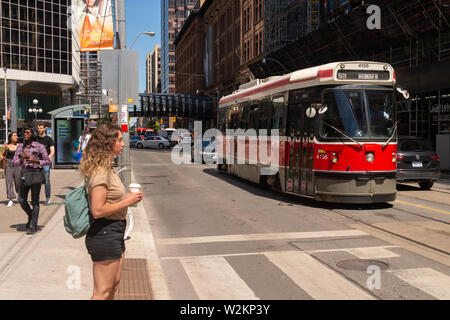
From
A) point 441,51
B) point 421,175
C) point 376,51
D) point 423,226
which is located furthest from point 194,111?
point 423,226

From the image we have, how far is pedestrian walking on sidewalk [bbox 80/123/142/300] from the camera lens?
3.79 meters

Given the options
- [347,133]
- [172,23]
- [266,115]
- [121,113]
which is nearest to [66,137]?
[266,115]

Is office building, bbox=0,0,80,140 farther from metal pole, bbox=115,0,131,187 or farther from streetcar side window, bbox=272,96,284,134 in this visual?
streetcar side window, bbox=272,96,284,134

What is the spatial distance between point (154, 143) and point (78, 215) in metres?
56.2

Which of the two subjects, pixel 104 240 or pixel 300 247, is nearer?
pixel 104 240

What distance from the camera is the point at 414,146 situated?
616 inches

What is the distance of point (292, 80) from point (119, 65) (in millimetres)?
4410

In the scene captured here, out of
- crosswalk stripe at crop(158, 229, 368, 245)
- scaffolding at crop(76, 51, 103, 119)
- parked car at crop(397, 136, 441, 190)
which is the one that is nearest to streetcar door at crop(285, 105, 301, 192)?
crosswalk stripe at crop(158, 229, 368, 245)

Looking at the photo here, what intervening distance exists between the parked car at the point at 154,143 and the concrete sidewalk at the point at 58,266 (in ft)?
161

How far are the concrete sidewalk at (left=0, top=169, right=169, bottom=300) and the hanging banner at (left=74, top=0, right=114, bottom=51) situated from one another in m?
23.5

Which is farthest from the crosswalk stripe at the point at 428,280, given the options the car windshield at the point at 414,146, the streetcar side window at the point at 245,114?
the streetcar side window at the point at 245,114

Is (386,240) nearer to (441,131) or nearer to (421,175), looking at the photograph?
(421,175)

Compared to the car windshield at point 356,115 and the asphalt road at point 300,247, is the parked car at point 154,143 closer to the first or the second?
the asphalt road at point 300,247

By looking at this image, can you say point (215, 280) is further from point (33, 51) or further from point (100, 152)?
point (33, 51)
